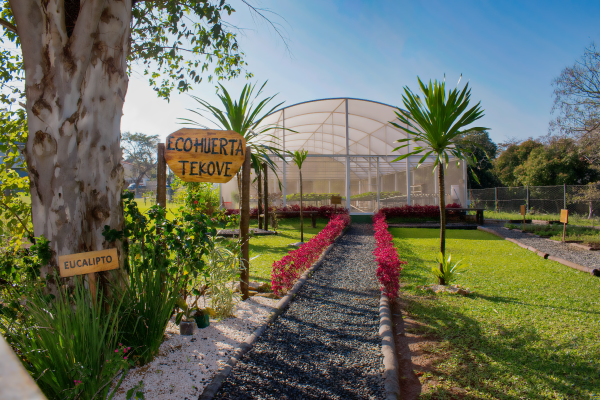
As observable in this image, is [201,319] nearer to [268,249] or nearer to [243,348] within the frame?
[243,348]

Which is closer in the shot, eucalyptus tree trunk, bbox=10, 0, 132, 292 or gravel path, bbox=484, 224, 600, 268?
eucalyptus tree trunk, bbox=10, 0, 132, 292

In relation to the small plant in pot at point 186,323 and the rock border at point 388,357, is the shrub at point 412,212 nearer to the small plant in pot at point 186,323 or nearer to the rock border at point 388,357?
the rock border at point 388,357

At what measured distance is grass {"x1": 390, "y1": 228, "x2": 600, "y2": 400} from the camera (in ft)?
8.31

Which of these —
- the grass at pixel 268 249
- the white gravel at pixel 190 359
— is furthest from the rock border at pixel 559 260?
the white gravel at pixel 190 359

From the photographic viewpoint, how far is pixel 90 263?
2.41 meters

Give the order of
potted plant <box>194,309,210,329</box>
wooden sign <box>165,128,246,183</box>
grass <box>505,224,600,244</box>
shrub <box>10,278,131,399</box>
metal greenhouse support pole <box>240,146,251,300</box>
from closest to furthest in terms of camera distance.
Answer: shrub <box>10,278,131,399</box> → potted plant <box>194,309,210,329</box> → wooden sign <box>165,128,246,183</box> → metal greenhouse support pole <box>240,146,251,300</box> → grass <box>505,224,600,244</box>

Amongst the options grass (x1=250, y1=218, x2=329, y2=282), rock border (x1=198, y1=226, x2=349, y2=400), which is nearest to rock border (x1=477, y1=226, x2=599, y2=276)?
rock border (x1=198, y1=226, x2=349, y2=400)

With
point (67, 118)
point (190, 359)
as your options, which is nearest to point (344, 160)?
point (190, 359)

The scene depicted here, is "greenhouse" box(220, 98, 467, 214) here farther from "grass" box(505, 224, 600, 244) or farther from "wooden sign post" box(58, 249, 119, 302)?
"wooden sign post" box(58, 249, 119, 302)

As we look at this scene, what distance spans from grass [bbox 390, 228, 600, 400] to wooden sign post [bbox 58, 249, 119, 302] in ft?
7.82

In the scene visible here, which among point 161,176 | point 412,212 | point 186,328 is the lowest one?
point 186,328

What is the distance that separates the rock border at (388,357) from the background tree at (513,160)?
2333cm

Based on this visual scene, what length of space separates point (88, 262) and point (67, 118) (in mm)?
987

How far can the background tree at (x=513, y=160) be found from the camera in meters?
23.7
